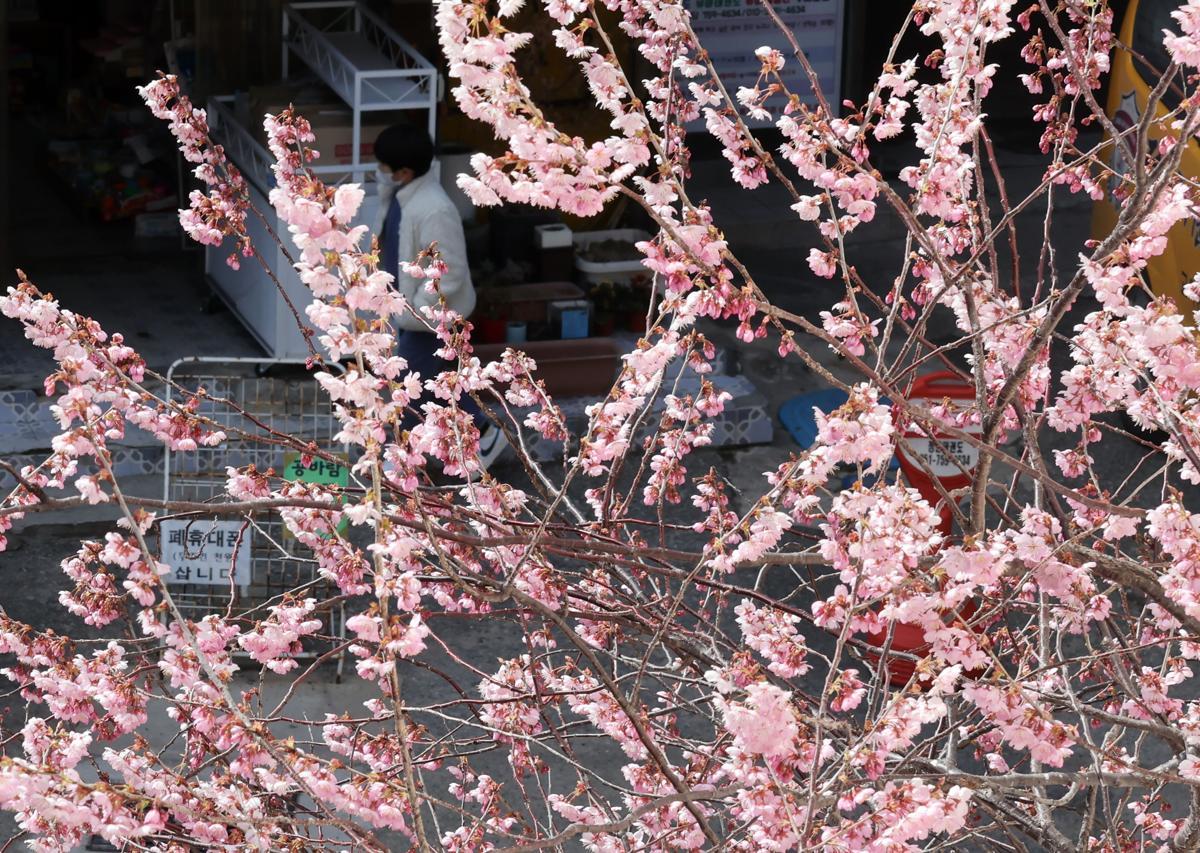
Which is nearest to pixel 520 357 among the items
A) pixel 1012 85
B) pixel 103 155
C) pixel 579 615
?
pixel 579 615

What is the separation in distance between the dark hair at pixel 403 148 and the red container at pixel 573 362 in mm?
1700

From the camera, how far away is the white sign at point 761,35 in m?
13.0

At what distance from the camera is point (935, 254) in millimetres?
3781

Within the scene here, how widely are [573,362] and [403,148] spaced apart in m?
2.06

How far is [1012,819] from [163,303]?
25.9ft

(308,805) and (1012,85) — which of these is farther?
(1012,85)

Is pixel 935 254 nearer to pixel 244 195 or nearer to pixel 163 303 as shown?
pixel 244 195

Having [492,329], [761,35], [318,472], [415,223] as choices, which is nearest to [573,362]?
[492,329]

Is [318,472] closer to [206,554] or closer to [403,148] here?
[206,554]

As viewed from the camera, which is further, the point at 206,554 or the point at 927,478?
the point at 927,478

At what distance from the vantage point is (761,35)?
43.0 ft

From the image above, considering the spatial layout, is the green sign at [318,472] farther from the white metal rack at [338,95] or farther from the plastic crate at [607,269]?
the plastic crate at [607,269]

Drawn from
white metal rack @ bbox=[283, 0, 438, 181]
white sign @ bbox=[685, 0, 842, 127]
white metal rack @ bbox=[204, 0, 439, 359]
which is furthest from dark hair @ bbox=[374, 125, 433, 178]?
white sign @ bbox=[685, 0, 842, 127]

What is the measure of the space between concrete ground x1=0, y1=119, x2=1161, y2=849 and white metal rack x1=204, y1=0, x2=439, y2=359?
0.34 m
